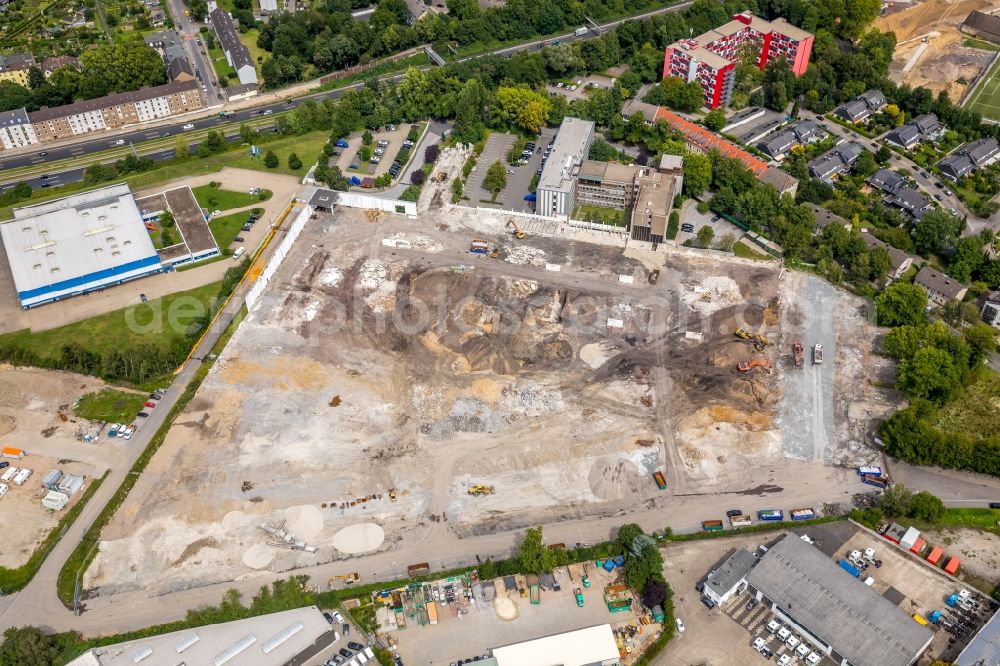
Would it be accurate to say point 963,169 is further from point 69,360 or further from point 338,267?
point 69,360

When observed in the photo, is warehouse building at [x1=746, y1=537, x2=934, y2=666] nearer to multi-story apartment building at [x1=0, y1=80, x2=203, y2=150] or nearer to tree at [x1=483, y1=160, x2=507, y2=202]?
tree at [x1=483, y1=160, x2=507, y2=202]

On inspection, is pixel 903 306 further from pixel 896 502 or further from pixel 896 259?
pixel 896 502

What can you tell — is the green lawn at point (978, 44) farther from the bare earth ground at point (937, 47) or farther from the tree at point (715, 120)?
the tree at point (715, 120)

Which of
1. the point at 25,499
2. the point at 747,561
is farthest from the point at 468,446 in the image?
the point at 25,499

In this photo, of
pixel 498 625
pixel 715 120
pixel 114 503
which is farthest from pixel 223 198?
pixel 498 625

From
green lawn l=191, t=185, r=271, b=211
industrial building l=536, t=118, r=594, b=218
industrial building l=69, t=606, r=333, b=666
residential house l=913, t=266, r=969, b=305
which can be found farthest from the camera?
green lawn l=191, t=185, r=271, b=211

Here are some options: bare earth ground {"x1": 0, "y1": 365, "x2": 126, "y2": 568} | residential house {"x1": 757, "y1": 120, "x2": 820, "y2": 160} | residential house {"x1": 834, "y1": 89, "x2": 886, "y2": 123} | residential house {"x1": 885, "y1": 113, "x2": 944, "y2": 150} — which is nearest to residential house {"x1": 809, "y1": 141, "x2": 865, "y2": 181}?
residential house {"x1": 757, "y1": 120, "x2": 820, "y2": 160}
